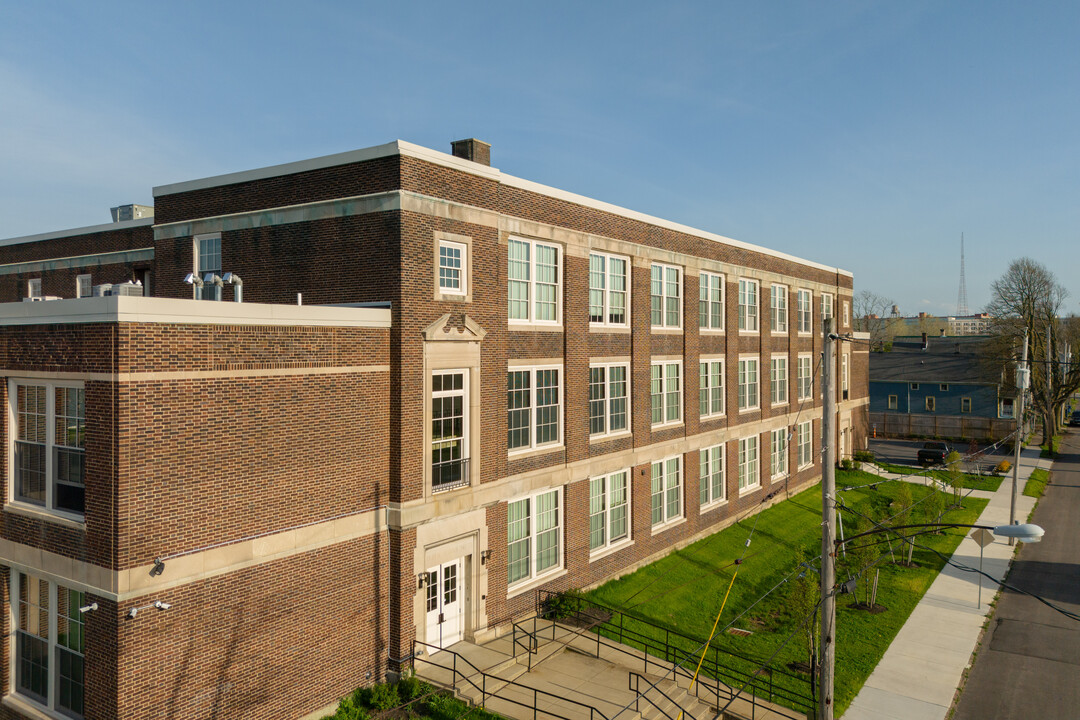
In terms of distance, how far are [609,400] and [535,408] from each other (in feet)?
13.8

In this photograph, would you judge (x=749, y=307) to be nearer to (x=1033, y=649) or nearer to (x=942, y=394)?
(x=1033, y=649)

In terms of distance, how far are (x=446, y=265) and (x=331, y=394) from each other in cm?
455

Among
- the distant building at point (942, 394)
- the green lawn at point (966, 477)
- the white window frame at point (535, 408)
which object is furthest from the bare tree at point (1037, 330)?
the white window frame at point (535, 408)

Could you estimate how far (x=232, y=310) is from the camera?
13.5m

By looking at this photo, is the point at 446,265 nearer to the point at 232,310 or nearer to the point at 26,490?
the point at 232,310

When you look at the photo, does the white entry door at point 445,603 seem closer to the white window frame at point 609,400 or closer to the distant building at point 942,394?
the white window frame at point 609,400

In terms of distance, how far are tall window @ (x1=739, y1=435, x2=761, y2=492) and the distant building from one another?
134ft

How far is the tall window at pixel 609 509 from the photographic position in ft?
78.4

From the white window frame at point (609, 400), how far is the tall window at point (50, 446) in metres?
14.7

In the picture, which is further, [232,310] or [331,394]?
[331,394]

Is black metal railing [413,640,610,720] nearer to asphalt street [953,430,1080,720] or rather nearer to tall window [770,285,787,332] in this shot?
asphalt street [953,430,1080,720]

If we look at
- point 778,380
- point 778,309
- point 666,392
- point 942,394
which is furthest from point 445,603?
point 942,394

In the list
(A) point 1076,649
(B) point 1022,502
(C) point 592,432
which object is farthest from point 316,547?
(B) point 1022,502

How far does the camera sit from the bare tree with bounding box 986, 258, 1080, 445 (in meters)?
63.7
